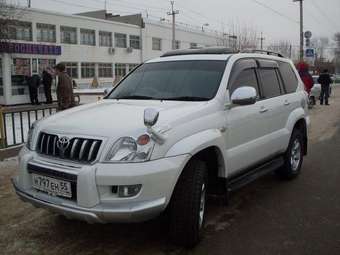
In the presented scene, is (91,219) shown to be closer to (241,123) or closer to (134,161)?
(134,161)

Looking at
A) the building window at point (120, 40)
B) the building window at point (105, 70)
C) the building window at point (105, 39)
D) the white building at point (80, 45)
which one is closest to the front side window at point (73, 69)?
the white building at point (80, 45)

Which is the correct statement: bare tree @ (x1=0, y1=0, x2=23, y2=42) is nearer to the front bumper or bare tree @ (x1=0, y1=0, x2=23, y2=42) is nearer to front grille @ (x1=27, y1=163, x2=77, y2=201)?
front grille @ (x1=27, y1=163, x2=77, y2=201)

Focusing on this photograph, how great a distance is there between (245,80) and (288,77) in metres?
1.58

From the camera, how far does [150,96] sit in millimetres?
4559

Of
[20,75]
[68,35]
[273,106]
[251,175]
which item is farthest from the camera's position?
[68,35]

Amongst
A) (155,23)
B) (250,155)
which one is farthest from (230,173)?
(155,23)

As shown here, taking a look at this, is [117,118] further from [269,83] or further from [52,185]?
[269,83]

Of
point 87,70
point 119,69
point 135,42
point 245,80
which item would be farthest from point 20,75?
point 135,42

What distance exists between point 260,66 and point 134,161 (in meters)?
2.73

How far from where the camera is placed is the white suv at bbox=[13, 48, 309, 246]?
10.7 feet

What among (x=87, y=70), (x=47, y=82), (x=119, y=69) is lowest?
(x=47, y=82)

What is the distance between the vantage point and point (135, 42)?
5272 cm

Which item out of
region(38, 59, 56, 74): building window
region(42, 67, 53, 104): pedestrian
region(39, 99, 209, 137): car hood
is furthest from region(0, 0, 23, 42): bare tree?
region(39, 99, 209, 137): car hood

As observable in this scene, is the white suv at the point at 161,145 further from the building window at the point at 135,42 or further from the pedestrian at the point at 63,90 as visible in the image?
the building window at the point at 135,42
